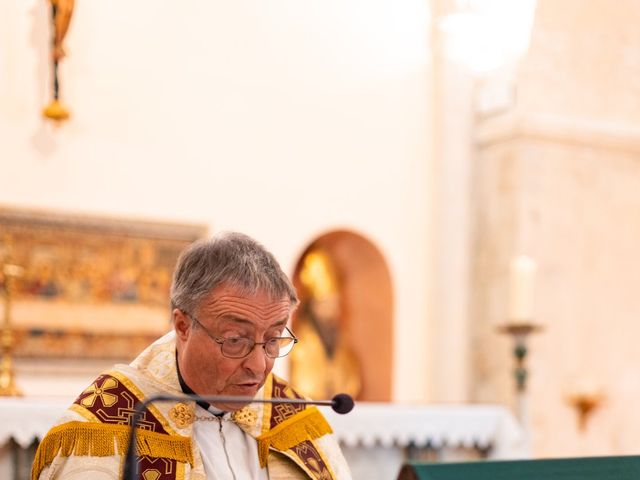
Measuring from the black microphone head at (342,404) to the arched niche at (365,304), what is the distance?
564cm

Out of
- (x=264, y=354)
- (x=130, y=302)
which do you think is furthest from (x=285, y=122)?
(x=264, y=354)

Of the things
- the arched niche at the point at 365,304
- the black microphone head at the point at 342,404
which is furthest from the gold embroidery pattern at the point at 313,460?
the arched niche at the point at 365,304

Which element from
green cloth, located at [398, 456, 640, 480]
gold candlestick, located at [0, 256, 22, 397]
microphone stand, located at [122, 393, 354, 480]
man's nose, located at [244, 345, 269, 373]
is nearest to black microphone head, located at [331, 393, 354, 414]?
microphone stand, located at [122, 393, 354, 480]

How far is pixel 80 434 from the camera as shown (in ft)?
9.77

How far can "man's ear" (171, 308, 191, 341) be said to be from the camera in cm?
307

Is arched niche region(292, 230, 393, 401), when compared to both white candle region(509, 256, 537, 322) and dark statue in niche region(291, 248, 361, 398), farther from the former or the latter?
white candle region(509, 256, 537, 322)

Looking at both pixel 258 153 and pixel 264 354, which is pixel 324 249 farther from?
pixel 264 354

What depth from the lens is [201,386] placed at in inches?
123

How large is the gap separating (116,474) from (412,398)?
18.2 feet

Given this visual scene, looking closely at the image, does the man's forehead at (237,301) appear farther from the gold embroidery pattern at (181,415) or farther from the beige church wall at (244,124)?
the beige church wall at (244,124)

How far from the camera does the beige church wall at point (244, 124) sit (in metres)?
6.98

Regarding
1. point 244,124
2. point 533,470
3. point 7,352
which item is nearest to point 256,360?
point 533,470

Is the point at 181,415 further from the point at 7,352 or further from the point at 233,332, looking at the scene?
the point at 7,352

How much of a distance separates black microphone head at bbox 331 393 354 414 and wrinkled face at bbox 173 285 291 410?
45cm
